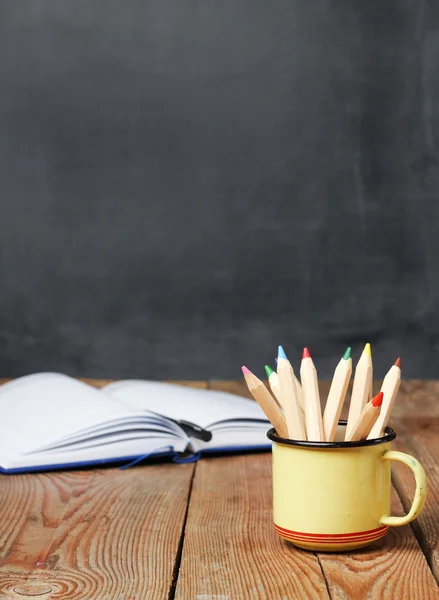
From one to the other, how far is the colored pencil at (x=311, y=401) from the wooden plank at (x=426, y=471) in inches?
5.2

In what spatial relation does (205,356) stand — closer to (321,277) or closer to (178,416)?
(321,277)

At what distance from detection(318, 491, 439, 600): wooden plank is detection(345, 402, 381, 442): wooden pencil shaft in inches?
3.8

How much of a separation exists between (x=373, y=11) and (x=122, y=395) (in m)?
1.94

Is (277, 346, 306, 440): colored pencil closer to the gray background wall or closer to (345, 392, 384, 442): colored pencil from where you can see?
(345, 392, 384, 442): colored pencil

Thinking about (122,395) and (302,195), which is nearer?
(122,395)

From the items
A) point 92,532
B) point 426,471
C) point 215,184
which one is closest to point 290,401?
point 92,532

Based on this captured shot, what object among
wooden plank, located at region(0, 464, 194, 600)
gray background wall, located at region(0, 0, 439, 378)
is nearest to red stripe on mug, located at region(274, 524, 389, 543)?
wooden plank, located at region(0, 464, 194, 600)

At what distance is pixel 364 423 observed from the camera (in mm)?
658

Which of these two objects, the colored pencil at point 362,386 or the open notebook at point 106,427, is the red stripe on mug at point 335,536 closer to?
the colored pencil at point 362,386

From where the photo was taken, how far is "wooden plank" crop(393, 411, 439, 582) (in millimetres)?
704

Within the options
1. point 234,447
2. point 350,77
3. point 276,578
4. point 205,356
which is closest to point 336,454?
point 276,578

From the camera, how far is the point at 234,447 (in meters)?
1.16

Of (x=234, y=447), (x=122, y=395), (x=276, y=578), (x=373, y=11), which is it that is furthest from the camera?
(x=373, y=11)

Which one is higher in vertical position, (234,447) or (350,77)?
(350,77)
